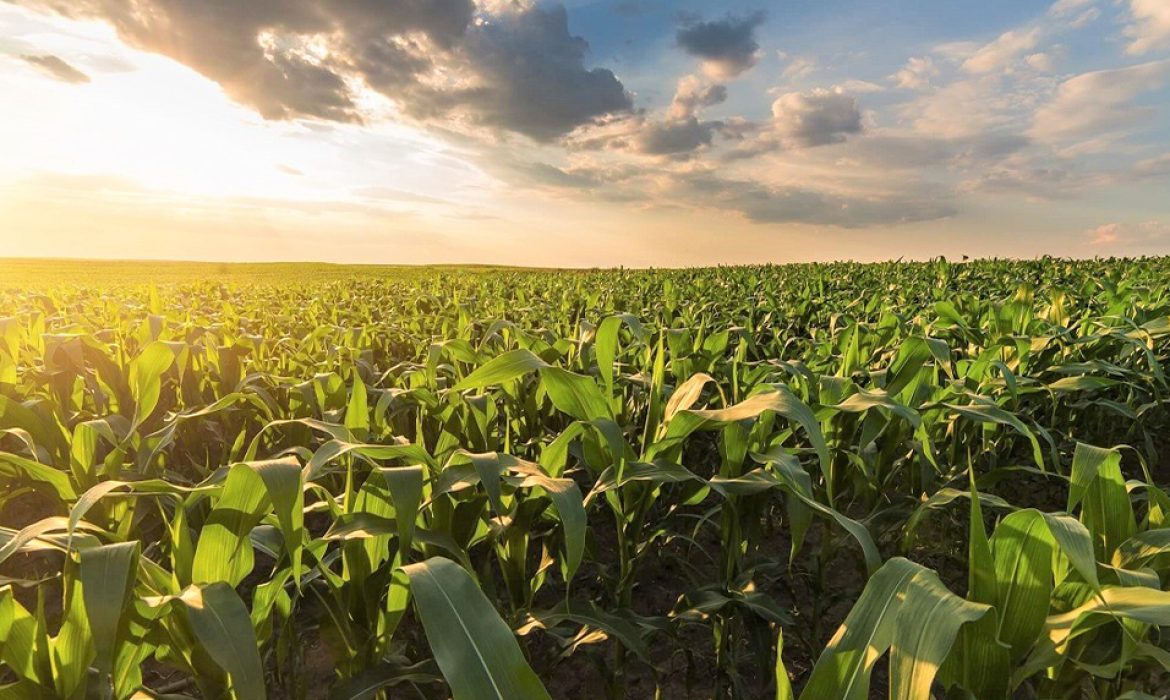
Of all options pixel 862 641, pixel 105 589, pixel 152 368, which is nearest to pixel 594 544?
pixel 862 641

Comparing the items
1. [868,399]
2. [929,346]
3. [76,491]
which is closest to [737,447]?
[868,399]

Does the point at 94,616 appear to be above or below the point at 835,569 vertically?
above

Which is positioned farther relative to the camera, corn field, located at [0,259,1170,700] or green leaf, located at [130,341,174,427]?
green leaf, located at [130,341,174,427]

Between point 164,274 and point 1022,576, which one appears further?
point 164,274

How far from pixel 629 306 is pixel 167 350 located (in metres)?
5.59

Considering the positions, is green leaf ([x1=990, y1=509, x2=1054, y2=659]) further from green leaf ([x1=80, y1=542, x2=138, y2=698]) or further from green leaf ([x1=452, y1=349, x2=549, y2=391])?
green leaf ([x1=80, y1=542, x2=138, y2=698])

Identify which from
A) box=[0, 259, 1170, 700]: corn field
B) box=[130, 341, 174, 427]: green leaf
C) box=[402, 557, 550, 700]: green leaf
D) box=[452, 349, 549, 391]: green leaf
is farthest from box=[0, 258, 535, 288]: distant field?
box=[402, 557, 550, 700]: green leaf

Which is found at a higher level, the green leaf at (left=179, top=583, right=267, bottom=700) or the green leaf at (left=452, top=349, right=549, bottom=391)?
the green leaf at (left=452, top=349, right=549, bottom=391)

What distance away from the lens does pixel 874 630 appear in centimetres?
97

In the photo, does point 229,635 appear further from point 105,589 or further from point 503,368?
point 503,368

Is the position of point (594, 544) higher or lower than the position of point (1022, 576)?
lower

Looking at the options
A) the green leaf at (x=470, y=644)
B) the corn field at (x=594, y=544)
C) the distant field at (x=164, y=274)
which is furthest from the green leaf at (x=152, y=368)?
the distant field at (x=164, y=274)

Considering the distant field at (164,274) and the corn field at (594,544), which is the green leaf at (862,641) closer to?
the corn field at (594,544)

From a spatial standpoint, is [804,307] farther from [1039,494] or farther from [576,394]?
[576,394]
